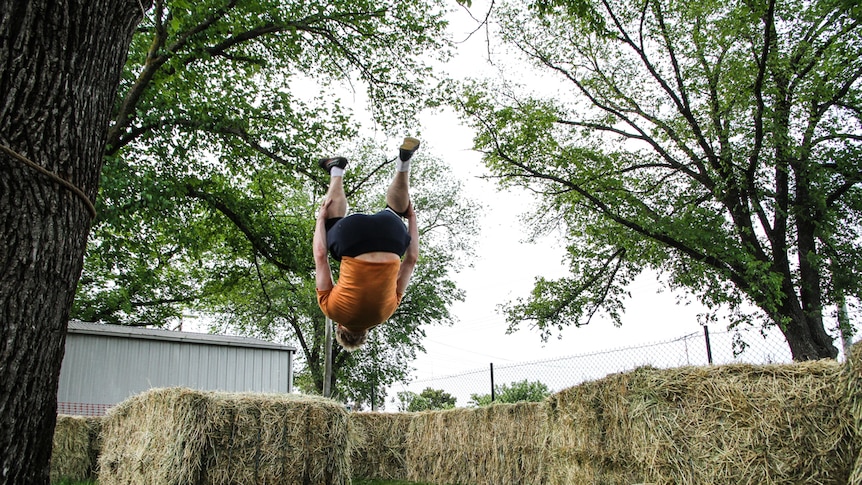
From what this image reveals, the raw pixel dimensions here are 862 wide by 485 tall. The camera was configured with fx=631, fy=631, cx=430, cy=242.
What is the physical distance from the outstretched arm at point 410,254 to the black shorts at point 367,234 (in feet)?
1.06

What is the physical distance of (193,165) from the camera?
11.9 m

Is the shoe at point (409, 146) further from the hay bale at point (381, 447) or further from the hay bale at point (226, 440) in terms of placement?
the hay bale at point (381, 447)

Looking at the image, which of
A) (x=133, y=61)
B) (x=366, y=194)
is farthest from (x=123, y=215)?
(x=366, y=194)

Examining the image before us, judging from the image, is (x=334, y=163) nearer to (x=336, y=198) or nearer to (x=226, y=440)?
(x=336, y=198)

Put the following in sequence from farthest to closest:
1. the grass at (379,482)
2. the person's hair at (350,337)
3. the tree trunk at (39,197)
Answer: the grass at (379,482) < the person's hair at (350,337) < the tree trunk at (39,197)

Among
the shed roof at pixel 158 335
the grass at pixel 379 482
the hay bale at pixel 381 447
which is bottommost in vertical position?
the grass at pixel 379 482

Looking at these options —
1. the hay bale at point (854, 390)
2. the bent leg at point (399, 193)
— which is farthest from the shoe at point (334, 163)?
the hay bale at point (854, 390)

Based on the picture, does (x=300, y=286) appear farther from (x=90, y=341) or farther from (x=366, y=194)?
(x=90, y=341)

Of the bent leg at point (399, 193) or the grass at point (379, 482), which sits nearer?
the bent leg at point (399, 193)

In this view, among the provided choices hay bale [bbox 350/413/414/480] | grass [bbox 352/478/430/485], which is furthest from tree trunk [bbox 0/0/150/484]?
hay bale [bbox 350/413/414/480]

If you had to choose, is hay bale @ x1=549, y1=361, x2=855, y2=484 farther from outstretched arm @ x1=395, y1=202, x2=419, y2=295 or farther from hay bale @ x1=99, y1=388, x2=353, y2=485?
hay bale @ x1=99, y1=388, x2=353, y2=485

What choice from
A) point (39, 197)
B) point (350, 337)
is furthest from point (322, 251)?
point (39, 197)

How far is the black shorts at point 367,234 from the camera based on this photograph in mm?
4207

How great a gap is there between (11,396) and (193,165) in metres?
10.4
